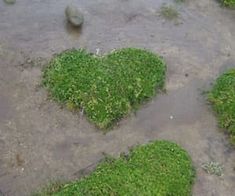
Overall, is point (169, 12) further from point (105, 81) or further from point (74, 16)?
point (105, 81)

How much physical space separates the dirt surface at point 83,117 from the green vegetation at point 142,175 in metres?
0.37

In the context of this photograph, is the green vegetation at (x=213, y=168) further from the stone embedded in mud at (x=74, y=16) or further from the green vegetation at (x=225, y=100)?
the stone embedded in mud at (x=74, y=16)

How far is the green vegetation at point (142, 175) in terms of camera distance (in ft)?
34.1

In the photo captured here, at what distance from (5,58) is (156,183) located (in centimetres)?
552

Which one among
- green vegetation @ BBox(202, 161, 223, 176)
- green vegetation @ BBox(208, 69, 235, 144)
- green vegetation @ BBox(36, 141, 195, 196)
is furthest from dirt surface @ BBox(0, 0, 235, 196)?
green vegetation @ BBox(36, 141, 195, 196)

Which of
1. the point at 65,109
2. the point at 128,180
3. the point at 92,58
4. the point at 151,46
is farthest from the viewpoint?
the point at 151,46

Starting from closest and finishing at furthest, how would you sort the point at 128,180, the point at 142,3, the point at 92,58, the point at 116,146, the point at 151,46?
1. the point at 128,180
2. the point at 116,146
3. the point at 92,58
4. the point at 151,46
5. the point at 142,3

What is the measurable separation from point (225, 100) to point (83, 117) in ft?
11.7

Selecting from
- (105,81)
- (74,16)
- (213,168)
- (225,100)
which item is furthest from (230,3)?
(213,168)

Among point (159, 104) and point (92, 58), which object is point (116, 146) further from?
point (92, 58)

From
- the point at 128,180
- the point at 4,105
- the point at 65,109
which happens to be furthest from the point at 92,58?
the point at 128,180

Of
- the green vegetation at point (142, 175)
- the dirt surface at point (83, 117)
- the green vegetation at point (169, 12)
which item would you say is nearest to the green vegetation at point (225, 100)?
the dirt surface at point (83, 117)

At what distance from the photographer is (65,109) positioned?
40.8ft

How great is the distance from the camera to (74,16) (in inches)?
583
